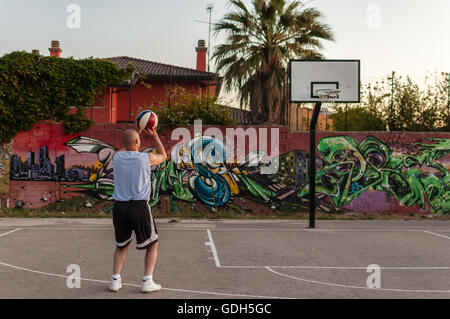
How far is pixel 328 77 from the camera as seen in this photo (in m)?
13.3

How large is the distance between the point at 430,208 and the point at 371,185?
2.06 m

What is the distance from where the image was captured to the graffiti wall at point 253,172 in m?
15.2

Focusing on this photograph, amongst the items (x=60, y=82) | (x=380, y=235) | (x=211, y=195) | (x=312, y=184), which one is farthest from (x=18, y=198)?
(x=380, y=235)

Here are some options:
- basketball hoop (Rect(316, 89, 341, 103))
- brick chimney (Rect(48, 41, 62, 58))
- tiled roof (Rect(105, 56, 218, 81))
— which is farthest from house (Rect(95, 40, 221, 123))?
basketball hoop (Rect(316, 89, 341, 103))

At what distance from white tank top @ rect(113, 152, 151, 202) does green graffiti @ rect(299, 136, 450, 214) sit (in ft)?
34.3

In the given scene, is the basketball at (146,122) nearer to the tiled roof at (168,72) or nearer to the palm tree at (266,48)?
the palm tree at (266,48)

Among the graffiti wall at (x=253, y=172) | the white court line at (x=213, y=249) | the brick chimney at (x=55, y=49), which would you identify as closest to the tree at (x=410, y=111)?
the graffiti wall at (x=253, y=172)

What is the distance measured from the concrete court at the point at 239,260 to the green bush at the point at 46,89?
3348 millimetres

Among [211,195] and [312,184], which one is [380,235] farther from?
[211,195]

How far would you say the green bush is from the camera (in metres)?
15.0

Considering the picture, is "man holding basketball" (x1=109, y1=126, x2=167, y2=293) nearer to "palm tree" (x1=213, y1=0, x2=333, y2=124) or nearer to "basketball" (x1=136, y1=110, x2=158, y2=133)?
"basketball" (x1=136, y1=110, x2=158, y2=133)

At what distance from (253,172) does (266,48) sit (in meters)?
5.85

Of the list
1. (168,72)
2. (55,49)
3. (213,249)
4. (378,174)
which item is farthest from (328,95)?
(55,49)
